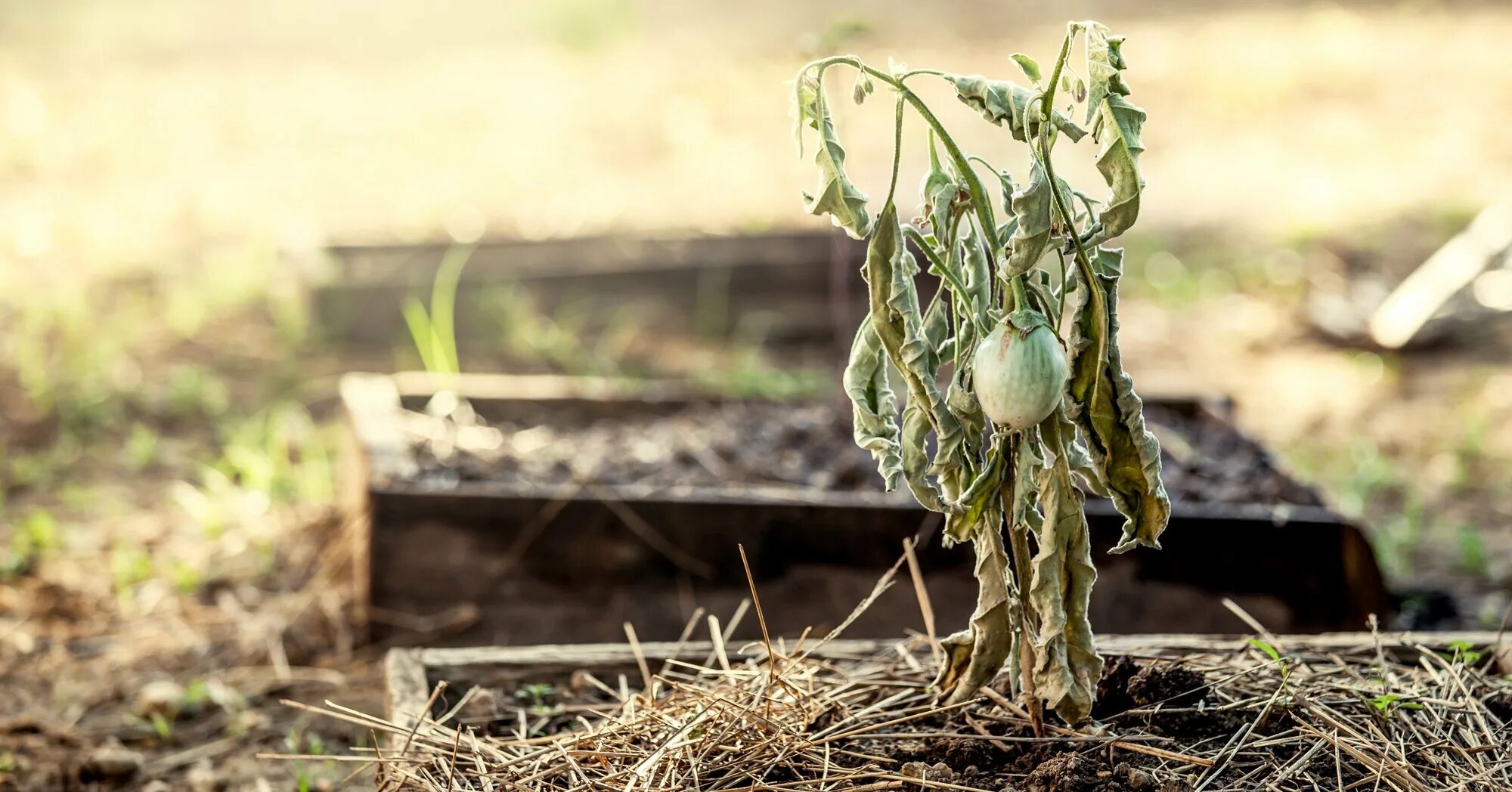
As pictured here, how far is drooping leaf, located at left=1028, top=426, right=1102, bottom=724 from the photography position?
137 cm

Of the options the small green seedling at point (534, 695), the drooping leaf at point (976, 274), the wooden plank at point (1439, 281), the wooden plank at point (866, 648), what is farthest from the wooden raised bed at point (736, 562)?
the wooden plank at point (1439, 281)

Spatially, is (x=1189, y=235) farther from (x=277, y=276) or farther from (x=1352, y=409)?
(x=277, y=276)

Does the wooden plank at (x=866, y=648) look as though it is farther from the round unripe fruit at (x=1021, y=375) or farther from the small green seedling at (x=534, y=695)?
the round unripe fruit at (x=1021, y=375)

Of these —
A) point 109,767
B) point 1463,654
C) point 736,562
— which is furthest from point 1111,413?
point 109,767

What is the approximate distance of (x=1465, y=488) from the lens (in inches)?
142

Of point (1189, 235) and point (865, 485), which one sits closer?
point (865, 485)

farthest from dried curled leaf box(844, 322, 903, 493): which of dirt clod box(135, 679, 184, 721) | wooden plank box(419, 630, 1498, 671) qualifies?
dirt clod box(135, 679, 184, 721)

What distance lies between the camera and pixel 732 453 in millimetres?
2953

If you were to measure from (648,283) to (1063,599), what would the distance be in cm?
335

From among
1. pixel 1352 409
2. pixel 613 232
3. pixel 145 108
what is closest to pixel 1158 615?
pixel 1352 409

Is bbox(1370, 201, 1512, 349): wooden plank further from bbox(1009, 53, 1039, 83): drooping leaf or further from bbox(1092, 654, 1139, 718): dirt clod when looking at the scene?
bbox(1009, 53, 1039, 83): drooping leaf

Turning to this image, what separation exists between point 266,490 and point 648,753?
218 cm

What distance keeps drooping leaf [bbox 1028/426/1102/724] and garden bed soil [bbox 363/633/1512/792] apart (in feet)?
0.20

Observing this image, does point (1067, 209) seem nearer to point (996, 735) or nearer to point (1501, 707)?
point (996, 735)
